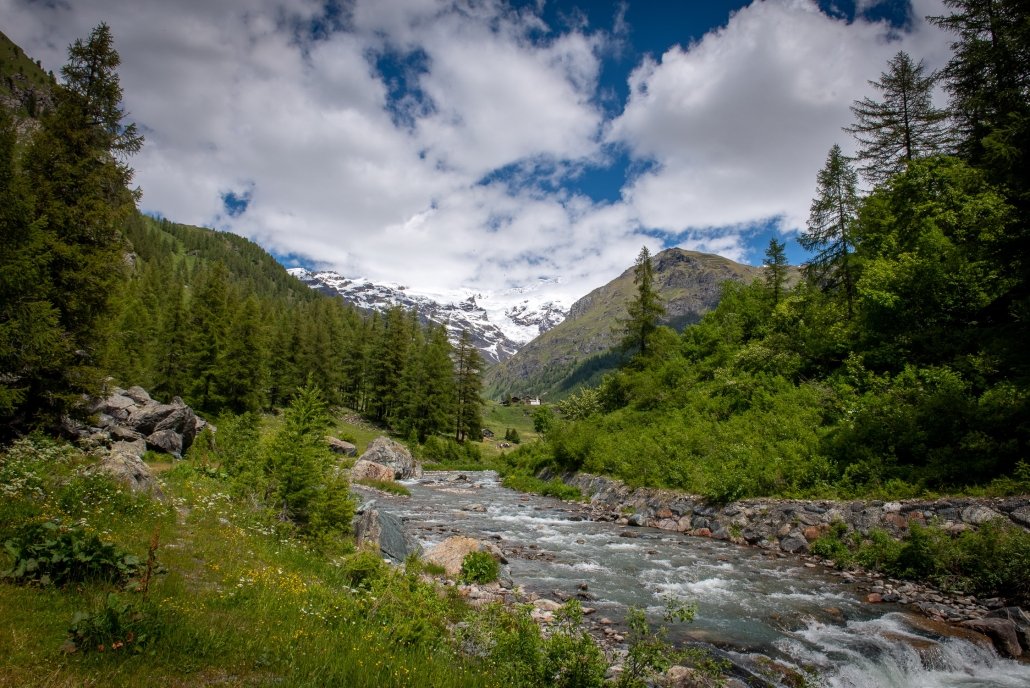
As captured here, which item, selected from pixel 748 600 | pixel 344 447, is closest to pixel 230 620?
pixel 748 600

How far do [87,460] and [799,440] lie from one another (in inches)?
966

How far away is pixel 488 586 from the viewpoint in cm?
1171

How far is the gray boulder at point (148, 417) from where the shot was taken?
2364 centimetres

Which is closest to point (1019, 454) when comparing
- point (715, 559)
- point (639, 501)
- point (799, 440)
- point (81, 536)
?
point (799, 440)

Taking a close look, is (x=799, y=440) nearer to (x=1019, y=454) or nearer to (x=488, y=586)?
(x=1019, y=454)

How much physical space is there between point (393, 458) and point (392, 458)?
0.12 m

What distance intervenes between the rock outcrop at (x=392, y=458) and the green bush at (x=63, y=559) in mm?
34076

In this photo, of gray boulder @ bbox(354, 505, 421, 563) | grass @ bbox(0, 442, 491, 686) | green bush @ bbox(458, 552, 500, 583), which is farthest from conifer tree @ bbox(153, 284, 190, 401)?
green bush @ bbox(458, 552, 500, 583)

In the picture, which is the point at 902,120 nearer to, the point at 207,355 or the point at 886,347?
the point at 886,347

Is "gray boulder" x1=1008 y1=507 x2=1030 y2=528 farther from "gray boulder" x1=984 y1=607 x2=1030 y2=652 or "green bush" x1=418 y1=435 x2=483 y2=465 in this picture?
"green bush" x1=418 y1=435 x2=483 y2=465

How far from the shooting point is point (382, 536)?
44.1 ft

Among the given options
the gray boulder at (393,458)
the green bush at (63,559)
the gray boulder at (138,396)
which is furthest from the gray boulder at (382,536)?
the gray boulder at (393,458)

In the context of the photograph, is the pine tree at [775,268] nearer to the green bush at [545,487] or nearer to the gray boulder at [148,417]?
the green bush at [545,487]

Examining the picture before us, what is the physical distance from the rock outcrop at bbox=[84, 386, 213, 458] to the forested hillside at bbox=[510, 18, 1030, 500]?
78.8 feet
